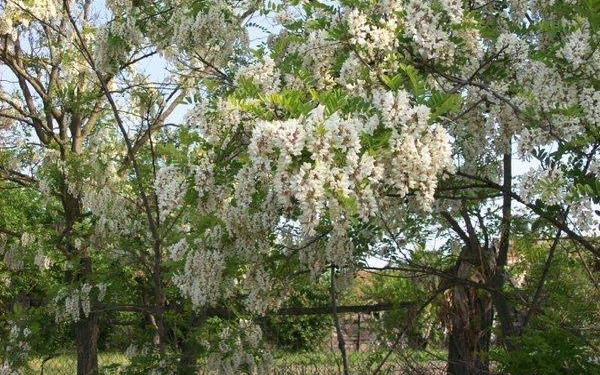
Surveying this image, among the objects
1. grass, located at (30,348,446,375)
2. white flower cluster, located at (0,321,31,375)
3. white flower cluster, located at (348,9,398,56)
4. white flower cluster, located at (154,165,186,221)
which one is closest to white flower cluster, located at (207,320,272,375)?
grass, located at (30,348,446,375)

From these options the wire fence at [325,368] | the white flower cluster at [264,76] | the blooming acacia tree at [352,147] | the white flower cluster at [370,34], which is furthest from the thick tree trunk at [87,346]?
the white flower cluster at [370,34]

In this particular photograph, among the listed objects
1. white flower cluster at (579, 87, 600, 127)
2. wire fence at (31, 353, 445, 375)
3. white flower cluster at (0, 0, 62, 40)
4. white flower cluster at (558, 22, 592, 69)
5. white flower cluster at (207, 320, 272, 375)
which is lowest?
wire fence at (31, 353, 445, 375)

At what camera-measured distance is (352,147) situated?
→ 3.40m

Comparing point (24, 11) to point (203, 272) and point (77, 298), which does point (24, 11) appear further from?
point (203, 272)

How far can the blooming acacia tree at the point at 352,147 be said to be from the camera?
3600mm

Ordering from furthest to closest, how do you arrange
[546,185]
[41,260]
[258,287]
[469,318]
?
[41,260]
[469,318]
[258,287]
[546,185]

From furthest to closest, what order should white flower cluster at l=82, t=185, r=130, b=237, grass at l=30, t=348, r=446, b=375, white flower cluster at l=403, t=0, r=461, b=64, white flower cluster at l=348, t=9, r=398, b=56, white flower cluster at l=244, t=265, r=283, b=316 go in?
white flower cluster at l=82, t=185, r=130, b=237 → grass at l=30, t=348, r=446, b=375 → white flower cluster at l=244, t=265, r=283, b=316 → white flower cluster at l=403, t=0, r=461, b=64 → white flower cluster at l=348, t=9, r=398, b=56

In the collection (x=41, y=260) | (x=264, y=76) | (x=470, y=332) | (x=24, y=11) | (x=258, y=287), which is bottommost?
(x=470, y=332)

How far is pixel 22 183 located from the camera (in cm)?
1048

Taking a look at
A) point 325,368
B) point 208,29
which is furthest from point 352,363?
point 208,29

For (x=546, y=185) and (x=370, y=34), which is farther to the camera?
(x=370, y=34)

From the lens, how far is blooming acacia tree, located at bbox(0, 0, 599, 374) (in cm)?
360

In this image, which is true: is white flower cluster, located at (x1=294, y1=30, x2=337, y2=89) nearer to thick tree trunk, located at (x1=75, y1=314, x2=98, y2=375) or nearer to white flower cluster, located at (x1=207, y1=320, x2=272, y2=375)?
white flower cluster, located at (x1=207, y1=320, x2=272, y2=375)

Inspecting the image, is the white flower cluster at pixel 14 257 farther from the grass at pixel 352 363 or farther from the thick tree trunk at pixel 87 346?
the grass at pixel 352 363
